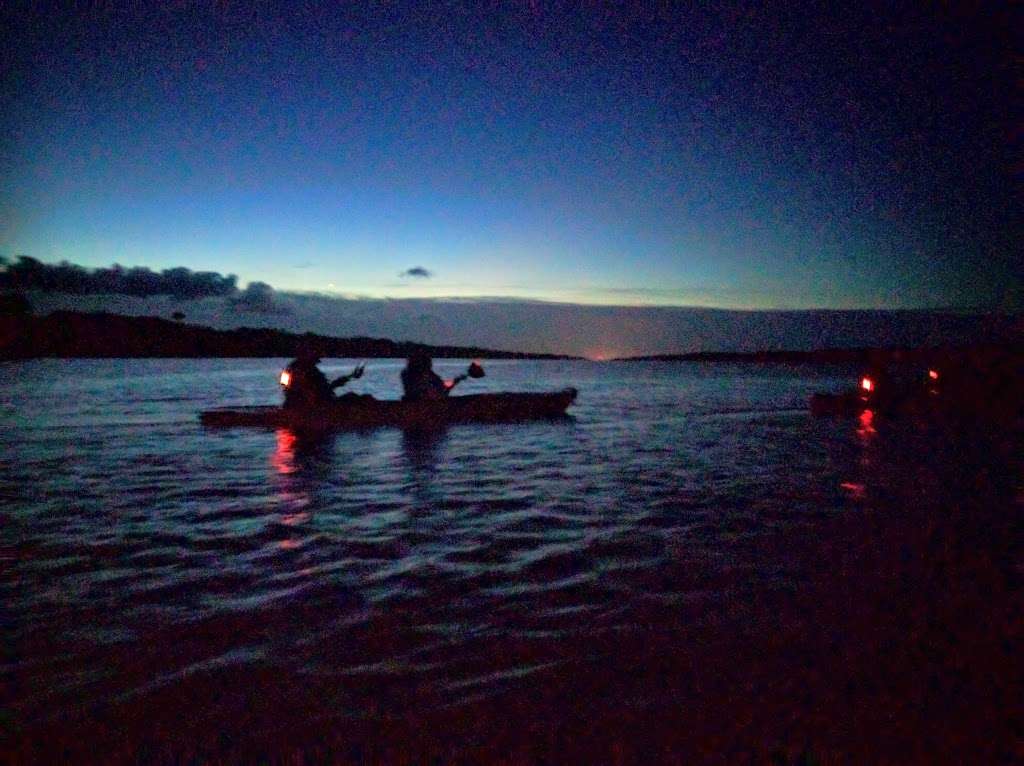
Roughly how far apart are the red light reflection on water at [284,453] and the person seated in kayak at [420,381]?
4.01 metres

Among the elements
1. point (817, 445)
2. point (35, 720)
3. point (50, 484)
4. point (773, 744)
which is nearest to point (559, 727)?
point (773, 744)

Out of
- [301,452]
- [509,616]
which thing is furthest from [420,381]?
[509,616]

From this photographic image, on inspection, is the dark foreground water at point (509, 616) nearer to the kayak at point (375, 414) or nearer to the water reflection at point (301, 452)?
the water reflection at point (301, 452)

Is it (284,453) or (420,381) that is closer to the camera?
(284,453)

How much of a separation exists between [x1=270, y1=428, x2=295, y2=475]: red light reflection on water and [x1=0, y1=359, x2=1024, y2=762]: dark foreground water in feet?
4.64

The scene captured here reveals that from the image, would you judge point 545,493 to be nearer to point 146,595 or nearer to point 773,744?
point 146,595

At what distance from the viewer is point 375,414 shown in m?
23.2

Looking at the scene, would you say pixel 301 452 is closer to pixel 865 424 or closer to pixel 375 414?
pixel 375 414

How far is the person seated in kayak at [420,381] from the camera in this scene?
24.1 meters

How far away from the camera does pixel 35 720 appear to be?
475cm

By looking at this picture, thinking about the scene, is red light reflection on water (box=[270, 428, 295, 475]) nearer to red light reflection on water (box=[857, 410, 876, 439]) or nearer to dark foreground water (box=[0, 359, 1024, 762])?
dark foreground water (box=[0, 359, 1024, 762])

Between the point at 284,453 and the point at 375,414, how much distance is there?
519cm

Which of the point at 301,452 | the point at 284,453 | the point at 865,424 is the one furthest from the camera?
the point at 865,424

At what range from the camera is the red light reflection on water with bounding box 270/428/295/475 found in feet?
51.8
